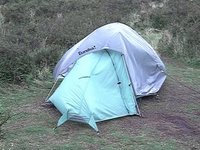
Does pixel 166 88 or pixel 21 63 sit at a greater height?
pixel 21 63

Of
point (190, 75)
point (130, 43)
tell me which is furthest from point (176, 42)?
point (130, 43)

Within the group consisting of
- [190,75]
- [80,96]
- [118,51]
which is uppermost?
[118,51]

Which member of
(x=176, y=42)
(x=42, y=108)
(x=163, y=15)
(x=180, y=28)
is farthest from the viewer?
(x=163, y=15)

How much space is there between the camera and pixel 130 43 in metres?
8.96

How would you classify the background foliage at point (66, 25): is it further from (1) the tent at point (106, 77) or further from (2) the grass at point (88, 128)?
(1) the tent at point (106, 77)

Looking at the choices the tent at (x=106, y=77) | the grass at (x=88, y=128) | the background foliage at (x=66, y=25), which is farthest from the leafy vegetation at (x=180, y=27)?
the tent at (x=106, y=77)

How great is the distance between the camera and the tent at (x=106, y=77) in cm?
761

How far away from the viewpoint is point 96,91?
789cm

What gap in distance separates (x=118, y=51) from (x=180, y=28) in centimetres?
637

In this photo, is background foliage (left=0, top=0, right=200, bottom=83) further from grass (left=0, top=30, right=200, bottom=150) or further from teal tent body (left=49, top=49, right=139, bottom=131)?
teal tent body (left=49, top=49, right=139, bottom=131)

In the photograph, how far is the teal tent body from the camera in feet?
24.6

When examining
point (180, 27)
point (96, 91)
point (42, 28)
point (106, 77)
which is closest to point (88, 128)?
point (96, 91)

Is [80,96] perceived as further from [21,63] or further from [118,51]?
[21,63]

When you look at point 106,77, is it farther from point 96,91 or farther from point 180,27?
point 180,27
